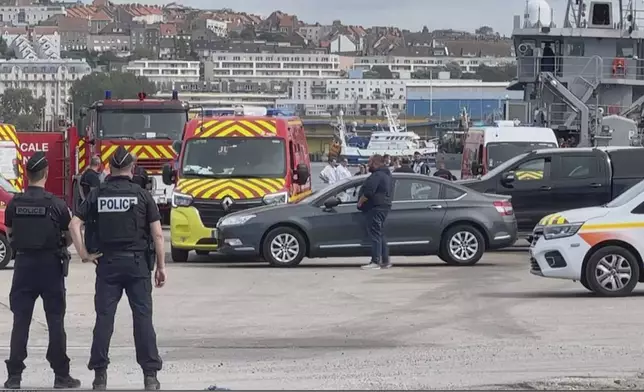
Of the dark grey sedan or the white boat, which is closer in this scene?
the dark grey sedan

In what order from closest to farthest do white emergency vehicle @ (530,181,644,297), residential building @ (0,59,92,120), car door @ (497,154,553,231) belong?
white emergency vehicle @ (530,181,644,297) < car door @ (497,154,553,231) < residential building @ (0,59,92,120)

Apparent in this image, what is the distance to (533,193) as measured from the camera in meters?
23.8

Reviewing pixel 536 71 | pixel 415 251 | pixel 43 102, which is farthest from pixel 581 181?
pixel 43 102

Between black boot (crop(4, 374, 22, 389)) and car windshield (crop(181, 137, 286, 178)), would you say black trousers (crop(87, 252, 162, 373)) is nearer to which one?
black boot (crop(4, 374, 22, 389))

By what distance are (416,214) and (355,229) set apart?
963 mm

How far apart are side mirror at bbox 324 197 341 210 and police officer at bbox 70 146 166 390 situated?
33.9 feet

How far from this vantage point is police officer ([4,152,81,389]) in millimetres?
10383

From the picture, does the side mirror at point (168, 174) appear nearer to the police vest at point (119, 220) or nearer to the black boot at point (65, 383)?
the black boot at point (65, 383)

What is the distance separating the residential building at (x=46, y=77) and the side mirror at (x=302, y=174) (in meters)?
112

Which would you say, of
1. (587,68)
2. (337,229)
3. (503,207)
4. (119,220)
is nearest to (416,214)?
(337,229)

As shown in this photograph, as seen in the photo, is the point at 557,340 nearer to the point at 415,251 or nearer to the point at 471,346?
the point at 471,346

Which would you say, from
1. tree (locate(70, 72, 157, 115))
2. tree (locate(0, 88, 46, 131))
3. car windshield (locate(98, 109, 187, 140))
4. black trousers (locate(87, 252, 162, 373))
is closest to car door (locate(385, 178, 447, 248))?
car windshield (locate(98, 109, 187, 140))

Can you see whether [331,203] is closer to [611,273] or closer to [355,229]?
[355,229]

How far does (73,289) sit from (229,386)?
778 cm
